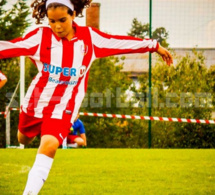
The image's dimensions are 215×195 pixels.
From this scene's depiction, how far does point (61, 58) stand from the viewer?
13.9 feet

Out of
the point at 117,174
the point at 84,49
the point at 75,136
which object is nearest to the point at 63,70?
the point at 84,49

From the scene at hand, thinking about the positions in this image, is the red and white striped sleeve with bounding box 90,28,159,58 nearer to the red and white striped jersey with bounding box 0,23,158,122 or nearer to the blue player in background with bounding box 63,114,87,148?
the red and white striped jersey with bounding box 0,23,158,122

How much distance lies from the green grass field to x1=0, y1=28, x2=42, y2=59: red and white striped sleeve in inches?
67.3

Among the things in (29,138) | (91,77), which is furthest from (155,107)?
(29,138)

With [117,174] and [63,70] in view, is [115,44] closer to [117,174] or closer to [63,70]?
[63,70]

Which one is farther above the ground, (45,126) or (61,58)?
(61,58)

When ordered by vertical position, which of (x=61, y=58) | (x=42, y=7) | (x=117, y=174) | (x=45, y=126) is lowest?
(x=117, y=174)

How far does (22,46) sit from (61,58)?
1.11 feet

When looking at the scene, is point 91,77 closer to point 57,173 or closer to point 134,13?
point 134,13

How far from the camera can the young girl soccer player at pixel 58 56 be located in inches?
162

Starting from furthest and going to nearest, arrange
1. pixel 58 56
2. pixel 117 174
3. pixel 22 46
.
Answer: pixel 117 174 → pixel 58 56 → pixel 22 46

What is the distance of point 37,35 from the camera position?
4.26 m

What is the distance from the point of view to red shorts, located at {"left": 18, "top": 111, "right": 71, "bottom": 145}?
413 cm

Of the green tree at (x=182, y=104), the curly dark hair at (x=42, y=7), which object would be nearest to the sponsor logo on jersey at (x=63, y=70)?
the curly dark hair at (x=42, y=7)
